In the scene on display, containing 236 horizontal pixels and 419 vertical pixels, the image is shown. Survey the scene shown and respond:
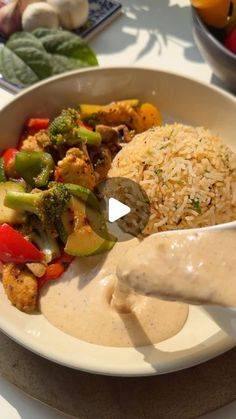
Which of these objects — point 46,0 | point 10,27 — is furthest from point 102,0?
point 10,27

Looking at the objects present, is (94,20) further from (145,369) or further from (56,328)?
(145,369)

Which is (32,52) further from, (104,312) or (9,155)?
(104,312)

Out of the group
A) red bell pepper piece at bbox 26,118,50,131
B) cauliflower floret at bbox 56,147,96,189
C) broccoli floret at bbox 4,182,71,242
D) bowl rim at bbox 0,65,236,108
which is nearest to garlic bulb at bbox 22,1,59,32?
bowl rim at bbox 0,65,236,108

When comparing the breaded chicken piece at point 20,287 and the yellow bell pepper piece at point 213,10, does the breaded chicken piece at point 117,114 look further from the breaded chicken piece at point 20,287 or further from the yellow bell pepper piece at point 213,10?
the breaded chicken piece at point 20,287

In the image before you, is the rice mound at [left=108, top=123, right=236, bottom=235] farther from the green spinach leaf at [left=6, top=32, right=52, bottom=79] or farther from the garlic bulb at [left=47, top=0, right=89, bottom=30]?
the garlic bulb at [left=47, top=0, right=89, bottom=30]

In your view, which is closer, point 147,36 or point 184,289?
point 184,289

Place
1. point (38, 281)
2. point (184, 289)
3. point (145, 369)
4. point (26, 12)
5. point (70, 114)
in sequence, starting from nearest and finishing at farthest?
point (184, 289), point (145, 369), point (38, 281), point (70, 114), point (26, 12)
